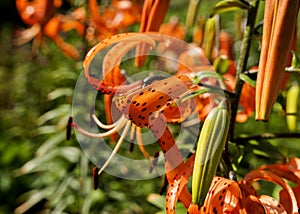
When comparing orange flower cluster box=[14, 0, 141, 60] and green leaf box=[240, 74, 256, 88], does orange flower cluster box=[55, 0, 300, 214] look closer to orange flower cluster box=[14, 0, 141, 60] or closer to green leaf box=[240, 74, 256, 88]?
green leaf box=[240, 74, 256, 88]

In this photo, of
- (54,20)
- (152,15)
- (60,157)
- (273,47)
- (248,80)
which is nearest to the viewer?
(273,47)

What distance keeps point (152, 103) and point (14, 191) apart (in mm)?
1792

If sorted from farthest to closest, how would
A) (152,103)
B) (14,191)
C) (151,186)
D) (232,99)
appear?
(14,191) < (151,186) < (232,99) < (152,103)

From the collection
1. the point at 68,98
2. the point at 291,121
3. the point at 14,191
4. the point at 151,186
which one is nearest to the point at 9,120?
the point at 14,191

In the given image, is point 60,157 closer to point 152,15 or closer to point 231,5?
point 152,15

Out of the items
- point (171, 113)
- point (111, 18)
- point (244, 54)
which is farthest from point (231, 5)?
point (111, 18)

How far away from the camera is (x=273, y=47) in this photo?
63 cm

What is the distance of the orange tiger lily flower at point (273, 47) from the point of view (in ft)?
2.04

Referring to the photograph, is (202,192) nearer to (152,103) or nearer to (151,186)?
(152,103)

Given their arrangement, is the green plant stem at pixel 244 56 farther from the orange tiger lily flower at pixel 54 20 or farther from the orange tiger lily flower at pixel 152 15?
the orange tiger lily flower at pixel 54 20

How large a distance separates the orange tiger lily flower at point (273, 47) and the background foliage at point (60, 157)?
173 mm

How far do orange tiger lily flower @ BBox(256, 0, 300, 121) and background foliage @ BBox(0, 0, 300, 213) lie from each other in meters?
0.17

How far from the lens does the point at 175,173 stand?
796 millimetres

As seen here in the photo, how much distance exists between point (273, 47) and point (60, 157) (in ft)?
3.98
